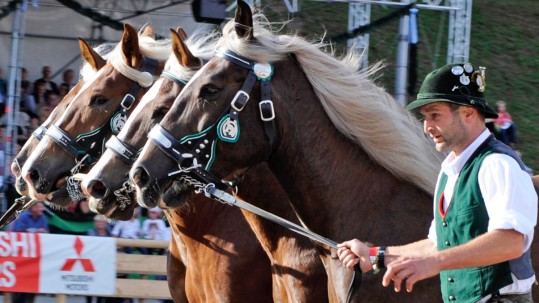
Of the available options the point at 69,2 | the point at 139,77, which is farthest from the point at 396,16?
the point at 139,77

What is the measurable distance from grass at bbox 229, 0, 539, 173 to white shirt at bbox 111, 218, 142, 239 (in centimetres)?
855

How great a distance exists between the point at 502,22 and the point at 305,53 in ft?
69.6

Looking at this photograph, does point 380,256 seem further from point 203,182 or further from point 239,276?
point 239,276

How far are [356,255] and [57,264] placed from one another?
6.12 metres

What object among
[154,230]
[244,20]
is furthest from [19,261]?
[244,20]

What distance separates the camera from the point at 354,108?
4.48 m

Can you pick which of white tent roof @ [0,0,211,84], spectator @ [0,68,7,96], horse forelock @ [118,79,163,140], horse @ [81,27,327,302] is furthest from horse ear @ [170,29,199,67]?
white tent roof @ [0,0,211,84]

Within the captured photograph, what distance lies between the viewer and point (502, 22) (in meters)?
24.7

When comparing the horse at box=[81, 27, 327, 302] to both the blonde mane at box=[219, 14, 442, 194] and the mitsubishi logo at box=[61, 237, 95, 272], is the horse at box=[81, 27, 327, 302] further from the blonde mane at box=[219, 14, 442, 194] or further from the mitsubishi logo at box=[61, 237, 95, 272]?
the mitsubishi logo at box=[61, 237, 95, 272]

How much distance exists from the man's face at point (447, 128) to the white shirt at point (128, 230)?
23.2 ft

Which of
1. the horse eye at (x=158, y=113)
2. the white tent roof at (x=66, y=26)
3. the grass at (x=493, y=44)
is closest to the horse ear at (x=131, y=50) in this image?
the horse eye at (x=158, y=113)

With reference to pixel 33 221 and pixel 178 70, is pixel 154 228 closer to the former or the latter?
pixel 33 221

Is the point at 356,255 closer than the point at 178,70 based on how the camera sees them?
Yes

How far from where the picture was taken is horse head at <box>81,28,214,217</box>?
5090 mm
